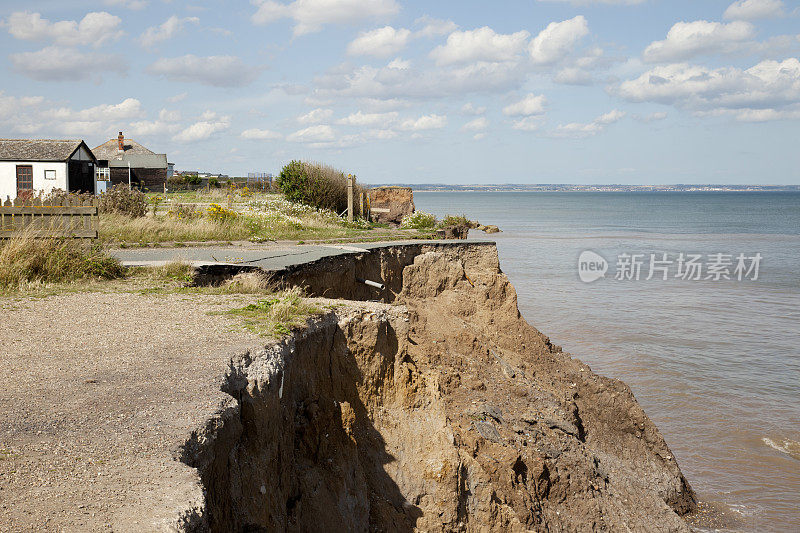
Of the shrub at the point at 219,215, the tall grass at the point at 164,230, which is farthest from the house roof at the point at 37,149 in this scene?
the tall grass at the point at 164,230

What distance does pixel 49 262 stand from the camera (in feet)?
37.0

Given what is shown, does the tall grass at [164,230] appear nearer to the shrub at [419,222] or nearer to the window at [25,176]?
the shrub at [419,222]

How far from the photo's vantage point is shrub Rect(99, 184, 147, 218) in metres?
19.7

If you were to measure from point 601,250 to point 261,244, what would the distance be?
32.9m

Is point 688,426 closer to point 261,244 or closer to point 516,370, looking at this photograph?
point 516,370

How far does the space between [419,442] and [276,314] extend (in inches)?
89.3

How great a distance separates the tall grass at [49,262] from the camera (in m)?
10.7

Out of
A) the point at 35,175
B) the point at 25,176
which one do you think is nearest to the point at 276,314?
the point at 35,175

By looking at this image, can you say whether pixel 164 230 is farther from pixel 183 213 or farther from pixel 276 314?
pixel 276 314

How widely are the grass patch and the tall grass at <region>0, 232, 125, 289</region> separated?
4.01 metres

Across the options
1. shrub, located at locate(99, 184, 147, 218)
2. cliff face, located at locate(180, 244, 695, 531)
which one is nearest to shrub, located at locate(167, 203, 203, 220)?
shrub, located at locate(99, 184, 147, 218)

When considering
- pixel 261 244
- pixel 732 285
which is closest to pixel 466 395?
pixel 261 244

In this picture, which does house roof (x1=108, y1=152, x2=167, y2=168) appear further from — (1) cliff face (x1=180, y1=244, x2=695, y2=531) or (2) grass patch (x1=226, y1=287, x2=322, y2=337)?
(2) grass patch (x1=226, y1=287, x2=322, y2=337)

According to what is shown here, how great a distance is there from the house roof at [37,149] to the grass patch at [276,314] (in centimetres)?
3361
